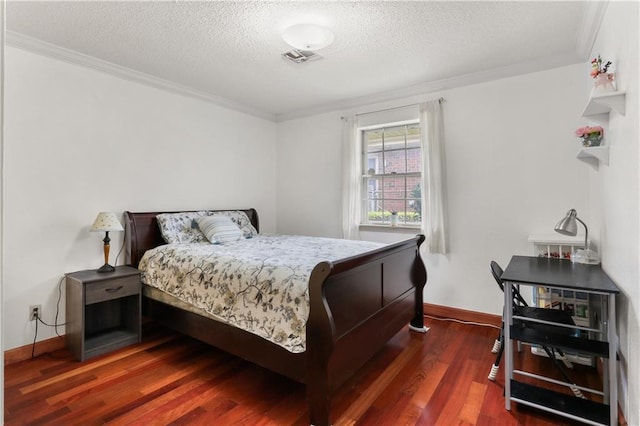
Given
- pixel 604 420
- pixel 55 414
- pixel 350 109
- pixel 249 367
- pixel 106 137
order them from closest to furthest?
pixel 604 420 → pixel 55 414 → pixel 249 367 → pixel 106 137 → pixel 350 109

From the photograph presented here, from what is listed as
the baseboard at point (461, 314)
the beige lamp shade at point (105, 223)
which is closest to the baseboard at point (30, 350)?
the beige lamp shade at point (105, 223)

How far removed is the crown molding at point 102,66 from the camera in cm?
249

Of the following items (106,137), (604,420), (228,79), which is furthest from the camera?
(228,79)

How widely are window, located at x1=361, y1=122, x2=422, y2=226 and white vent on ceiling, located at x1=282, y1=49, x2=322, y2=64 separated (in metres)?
1.39

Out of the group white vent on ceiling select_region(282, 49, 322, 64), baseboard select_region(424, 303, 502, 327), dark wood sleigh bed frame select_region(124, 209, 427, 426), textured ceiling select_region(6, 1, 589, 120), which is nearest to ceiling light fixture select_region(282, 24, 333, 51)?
textured ceiling select_region(6, 1, 589, 120)

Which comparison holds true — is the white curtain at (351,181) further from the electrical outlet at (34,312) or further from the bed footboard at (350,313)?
the electrical outlet at (34,312)

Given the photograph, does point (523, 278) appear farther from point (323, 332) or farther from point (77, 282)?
point (77, 282)

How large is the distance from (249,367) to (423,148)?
266 cm

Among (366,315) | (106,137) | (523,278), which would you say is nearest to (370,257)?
(366,315)

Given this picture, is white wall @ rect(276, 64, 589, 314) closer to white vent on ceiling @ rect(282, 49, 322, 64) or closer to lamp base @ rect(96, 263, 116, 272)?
white vent on ceiling @ rect(282, 49, 322, 64)

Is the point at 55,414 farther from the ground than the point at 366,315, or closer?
closer

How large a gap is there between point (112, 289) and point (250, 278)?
4.46 feet

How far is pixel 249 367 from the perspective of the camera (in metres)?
2.41

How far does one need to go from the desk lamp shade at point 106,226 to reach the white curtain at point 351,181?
7.78 ft
